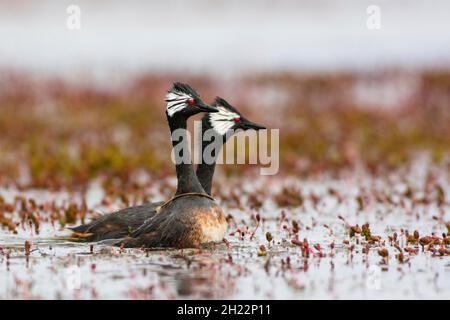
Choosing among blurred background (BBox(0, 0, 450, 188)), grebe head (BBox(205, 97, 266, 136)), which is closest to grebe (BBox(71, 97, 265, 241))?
grebe head (BBox(205, 97, 266, 136))

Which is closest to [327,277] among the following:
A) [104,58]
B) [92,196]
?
[92,196]

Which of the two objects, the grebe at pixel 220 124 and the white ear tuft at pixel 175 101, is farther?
the grebe at pixel 220 124

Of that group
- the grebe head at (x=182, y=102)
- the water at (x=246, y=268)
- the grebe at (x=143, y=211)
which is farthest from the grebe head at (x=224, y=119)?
the water at (x=246, y=268)

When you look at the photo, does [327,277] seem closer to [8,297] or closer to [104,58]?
[8,297]

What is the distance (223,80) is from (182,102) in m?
14.8

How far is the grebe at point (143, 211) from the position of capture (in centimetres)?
1129

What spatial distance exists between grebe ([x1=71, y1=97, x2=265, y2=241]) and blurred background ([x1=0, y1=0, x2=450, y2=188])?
4055 millimetres

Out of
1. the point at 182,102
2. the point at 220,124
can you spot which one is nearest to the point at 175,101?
the point at 182,102

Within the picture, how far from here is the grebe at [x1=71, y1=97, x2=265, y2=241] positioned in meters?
11.3

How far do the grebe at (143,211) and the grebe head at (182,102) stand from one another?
61cm

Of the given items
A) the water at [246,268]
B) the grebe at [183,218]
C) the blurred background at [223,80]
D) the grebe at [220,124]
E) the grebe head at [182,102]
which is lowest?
the water at [246,268]

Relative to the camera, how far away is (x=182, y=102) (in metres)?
11.0

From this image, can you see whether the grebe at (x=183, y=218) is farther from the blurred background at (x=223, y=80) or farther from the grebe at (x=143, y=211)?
the blurred background at (x=223, y=80)
